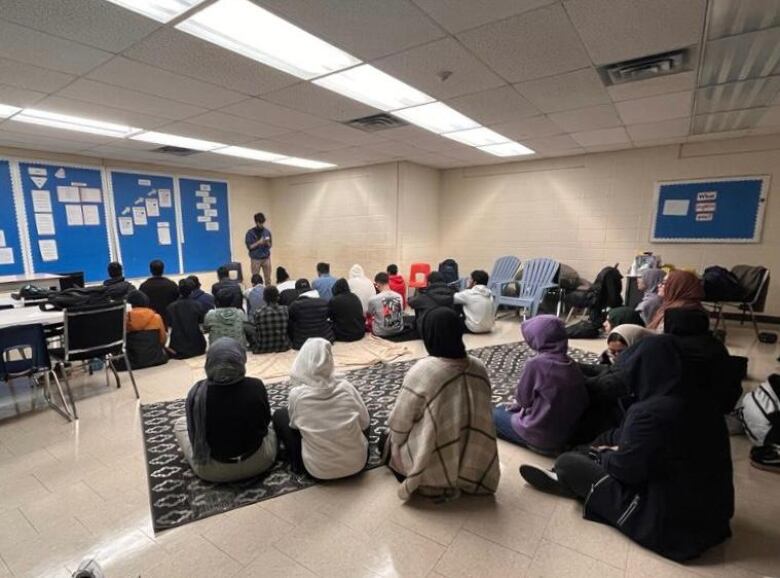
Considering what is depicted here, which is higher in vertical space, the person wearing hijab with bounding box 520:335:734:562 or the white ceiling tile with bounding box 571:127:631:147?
the white ceiling tile with bounding box 571:127:631:147

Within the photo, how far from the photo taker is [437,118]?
4430 millimetres

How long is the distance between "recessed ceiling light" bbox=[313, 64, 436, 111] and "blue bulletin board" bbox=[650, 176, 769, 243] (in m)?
4.41

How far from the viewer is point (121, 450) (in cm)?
255

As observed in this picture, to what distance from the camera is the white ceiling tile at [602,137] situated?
16.1 feet

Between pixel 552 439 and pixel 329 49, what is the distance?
293 centimetres

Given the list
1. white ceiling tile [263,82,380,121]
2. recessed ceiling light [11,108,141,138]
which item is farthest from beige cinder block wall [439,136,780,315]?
recessed ceiling light [11,108,141,138]

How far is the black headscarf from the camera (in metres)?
1.88

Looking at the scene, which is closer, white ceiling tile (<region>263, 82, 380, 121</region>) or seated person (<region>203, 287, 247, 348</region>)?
white ceiling tile (<region>263, 82, 380, 121</region>)

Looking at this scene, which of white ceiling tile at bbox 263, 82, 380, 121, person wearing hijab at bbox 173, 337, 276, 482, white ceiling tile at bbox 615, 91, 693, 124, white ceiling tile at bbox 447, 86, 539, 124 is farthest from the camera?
white ceiling tile at bbox 615, 91, 693, 124

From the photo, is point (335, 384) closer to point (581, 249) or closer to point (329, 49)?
point (329, 49)

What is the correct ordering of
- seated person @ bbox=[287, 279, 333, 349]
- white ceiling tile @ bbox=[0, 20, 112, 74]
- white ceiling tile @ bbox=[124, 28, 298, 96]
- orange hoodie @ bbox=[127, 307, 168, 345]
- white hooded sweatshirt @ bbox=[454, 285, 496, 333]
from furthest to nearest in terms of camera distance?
white hooded sweatshirt @ bbox=[454, 285, 496, 333] < seated person @ bbox=[287, 279, 333, 349] < orange hoodie @ bbox=[127, 307, 168, 345] < white ceiling tile @ bbox=[124, 28, 298, 96] < white ceiling tile @ bbox=[0, 20, 112, 74]

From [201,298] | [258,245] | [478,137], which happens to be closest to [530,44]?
[478,137]

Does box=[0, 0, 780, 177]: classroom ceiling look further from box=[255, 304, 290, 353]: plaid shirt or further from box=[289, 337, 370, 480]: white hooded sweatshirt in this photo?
box=[255, 304, 290, 353]: plaid shirt

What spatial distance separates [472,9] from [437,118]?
90.3 inches
